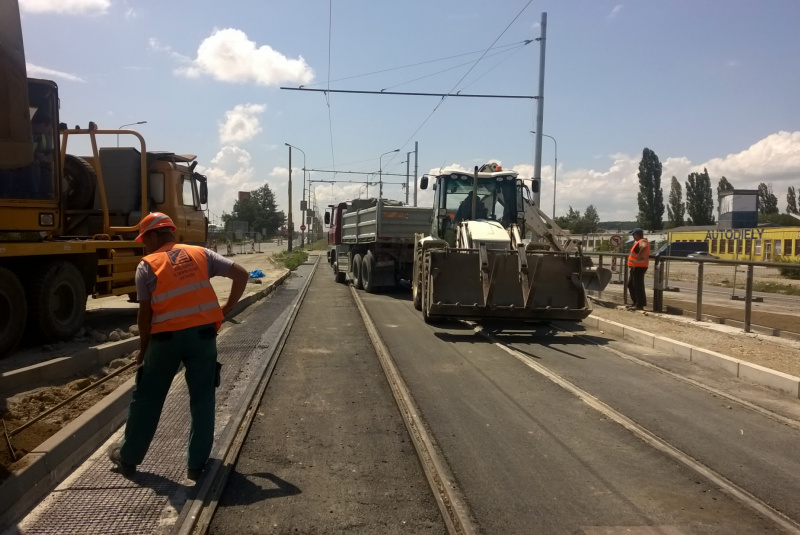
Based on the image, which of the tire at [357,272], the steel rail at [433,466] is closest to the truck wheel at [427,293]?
the steel rail at [433,466]

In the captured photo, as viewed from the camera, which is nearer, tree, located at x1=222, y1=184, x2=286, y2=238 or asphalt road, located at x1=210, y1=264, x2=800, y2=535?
asphalt road, located at x1=210, y1=264, x2=800, y2=535

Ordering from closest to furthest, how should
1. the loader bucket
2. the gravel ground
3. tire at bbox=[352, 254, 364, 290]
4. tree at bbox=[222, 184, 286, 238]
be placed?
the gravel ground, the loader bucket, tire at bbox=[352, 254, 364, 290], tree at bbox=[222, 184, 286, 238]

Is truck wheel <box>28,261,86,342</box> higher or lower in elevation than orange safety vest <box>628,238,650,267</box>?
lower

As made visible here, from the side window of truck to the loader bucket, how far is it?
492 centimetres

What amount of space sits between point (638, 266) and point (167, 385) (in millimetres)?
10842

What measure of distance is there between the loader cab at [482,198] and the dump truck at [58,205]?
518cm

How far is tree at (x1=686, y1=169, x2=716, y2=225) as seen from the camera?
80000 mm

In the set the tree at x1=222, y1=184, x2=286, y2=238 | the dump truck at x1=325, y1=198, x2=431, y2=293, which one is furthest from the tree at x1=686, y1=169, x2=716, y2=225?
the dump truck at x1=325, y1=198, x2=431, y2=293

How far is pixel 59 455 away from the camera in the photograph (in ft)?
14.1

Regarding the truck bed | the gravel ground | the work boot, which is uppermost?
the truck bed

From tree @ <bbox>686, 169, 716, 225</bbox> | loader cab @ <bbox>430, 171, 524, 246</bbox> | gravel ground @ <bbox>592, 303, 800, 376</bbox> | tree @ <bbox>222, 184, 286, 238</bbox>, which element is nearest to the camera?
gravel ground @ <bbox>592, 303, 800, 376</bbox>

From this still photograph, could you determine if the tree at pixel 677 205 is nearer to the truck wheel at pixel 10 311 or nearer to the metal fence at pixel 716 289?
the metal fence at pixel 716 289

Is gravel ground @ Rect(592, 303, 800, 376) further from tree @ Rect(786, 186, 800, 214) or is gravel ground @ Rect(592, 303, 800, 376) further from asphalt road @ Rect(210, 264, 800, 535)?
tree @ Rect(786, 186, 800, 214)

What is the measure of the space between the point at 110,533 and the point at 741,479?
412 cm
